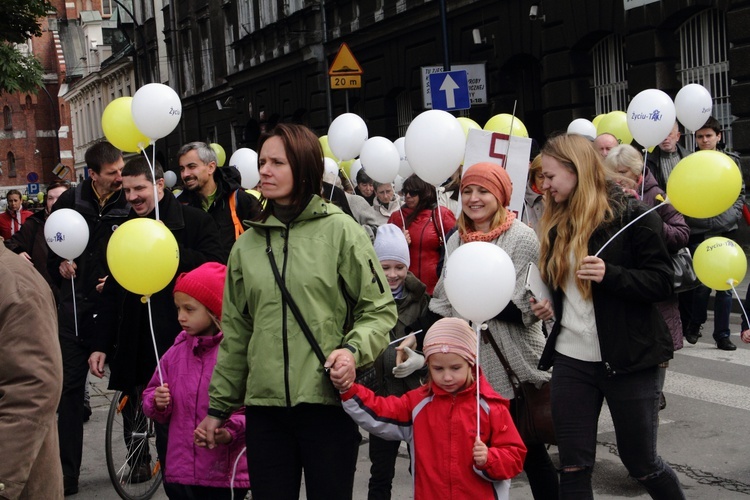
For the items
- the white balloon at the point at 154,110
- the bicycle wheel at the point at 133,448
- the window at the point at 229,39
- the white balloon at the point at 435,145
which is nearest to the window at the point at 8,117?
the window at the point at 229,39

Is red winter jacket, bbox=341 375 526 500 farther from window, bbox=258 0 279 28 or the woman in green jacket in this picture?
window, bbox=258 0 279 28

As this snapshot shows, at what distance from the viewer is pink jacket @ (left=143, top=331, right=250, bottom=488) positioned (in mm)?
4445

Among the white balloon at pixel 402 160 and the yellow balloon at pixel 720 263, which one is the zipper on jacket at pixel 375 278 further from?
the white balloon at pixel 402 160

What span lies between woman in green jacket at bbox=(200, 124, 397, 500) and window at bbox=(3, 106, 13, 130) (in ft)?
290

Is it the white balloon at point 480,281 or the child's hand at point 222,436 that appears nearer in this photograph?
the child's hand at point 222,436

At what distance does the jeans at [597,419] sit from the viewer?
4.34 m

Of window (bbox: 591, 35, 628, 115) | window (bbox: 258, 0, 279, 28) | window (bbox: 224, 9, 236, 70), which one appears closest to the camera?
window (bbox: 591, 35, 628, 115)

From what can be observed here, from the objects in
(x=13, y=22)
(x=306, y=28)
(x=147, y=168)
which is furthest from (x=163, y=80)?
(x=147, y=168)

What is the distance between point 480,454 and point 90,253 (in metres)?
3.40

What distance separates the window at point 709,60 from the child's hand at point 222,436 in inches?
500

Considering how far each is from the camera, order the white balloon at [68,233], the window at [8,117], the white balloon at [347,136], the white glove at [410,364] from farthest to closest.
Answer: the window at [8,117], the white balloon at [347,136], the white balloon at [68,233], the white glove at [410,364]

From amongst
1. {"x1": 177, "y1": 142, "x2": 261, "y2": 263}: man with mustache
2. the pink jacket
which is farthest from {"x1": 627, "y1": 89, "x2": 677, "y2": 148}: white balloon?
the pink jacket

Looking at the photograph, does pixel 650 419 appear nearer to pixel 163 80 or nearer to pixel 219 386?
pixel 219 386

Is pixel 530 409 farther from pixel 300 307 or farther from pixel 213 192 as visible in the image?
pixel 213 192
